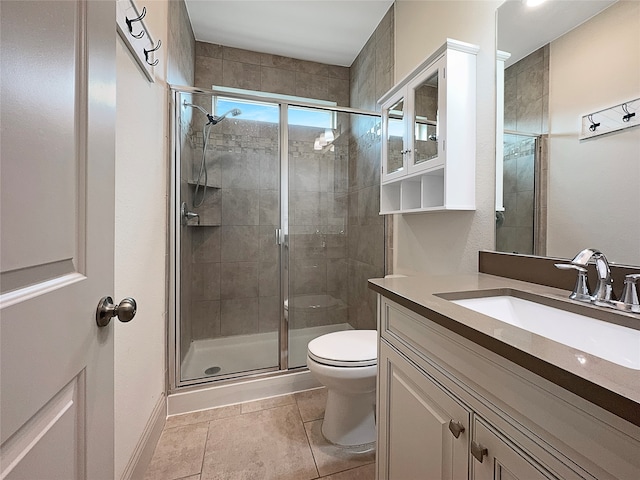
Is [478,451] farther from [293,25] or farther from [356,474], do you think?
[293,25]

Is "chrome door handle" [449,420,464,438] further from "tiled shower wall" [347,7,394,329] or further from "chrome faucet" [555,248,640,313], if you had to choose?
"tiled shower wall" [347,7,394,329]

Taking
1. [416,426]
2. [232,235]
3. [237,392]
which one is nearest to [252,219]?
[232,235]

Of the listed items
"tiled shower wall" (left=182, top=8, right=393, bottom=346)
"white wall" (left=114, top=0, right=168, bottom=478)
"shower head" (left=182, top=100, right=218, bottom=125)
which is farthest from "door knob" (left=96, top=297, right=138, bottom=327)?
"shower head" (left=182, top=100, right=218, bottom=125)

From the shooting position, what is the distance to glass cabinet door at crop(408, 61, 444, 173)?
1322mm

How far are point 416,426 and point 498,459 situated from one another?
28 cm

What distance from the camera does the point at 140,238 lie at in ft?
4.19

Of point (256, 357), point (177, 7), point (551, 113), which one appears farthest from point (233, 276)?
point (551, 113)

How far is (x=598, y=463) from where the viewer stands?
401 mm

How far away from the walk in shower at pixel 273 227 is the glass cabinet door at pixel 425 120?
771 mm

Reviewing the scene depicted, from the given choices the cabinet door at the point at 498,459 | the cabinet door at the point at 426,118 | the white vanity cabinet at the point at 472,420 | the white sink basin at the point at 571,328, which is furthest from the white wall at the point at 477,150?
the cabinet door at the point at 498,459

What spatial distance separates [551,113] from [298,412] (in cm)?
187

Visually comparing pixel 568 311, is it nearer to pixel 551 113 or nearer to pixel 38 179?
pixel 551 113

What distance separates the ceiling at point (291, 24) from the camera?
2035 millimetres

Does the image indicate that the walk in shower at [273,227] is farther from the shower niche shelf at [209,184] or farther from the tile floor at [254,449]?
the tile floor at [254,449]
